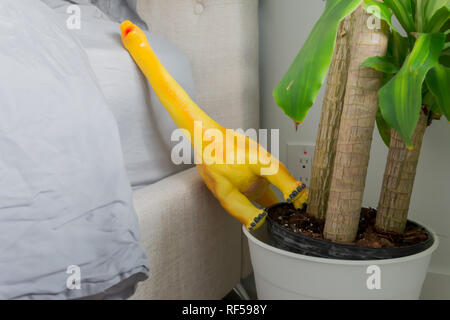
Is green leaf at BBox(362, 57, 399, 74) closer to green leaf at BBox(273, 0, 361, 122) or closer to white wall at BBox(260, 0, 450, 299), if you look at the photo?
green leaf at BBox(273, 0, 361, 122)

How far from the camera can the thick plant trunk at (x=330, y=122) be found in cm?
74

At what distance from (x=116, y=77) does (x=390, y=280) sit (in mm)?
636

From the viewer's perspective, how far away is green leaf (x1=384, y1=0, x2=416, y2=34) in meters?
0.66

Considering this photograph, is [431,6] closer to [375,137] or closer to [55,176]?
[375,137]

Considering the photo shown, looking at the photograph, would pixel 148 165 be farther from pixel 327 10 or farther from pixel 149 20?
pixel 149 20

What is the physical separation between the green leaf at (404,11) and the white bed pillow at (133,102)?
498mm

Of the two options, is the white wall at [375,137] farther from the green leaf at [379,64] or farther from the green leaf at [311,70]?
the green leaf at [311,70]

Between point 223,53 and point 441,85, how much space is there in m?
0.66

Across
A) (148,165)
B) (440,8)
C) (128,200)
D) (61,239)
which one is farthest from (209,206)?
(440,8)

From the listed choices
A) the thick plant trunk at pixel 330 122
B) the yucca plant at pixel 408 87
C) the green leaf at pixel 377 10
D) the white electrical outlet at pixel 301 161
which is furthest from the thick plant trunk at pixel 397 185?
the white electrical outlet at pixel 301 161

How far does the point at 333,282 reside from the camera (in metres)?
0.66

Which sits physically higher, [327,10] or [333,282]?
[327,10]

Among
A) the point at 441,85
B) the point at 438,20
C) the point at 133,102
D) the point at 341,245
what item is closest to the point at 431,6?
the point at 438,20

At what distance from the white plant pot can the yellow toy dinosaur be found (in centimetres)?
13
